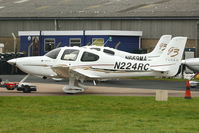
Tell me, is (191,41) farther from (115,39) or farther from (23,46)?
(23,46)

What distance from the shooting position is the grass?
14.1 metres

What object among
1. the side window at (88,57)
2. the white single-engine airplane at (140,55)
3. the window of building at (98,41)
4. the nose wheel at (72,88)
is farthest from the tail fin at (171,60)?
the window of building at (98,41)

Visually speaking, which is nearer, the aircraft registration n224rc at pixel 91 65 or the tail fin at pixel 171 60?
the aircraft registration n224rc at pixel 91 65

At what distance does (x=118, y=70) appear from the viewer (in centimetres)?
2553

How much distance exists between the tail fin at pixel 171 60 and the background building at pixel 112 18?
23129 mm

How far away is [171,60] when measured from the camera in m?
25.9

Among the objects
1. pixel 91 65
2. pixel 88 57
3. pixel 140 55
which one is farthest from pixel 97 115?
pixel 140 55

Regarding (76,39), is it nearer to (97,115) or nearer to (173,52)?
(173,52)

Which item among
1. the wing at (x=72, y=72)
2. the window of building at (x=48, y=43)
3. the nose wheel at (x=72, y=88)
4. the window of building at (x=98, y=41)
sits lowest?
the window of building at (x=48, y=43)

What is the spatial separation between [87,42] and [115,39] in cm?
212

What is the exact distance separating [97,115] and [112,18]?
3701 centimetres

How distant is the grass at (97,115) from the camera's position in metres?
14.1

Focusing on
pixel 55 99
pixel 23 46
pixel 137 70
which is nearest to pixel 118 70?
pixel 137 70

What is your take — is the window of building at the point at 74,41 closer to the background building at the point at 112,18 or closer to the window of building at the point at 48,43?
the window of building at the point at 48,43
